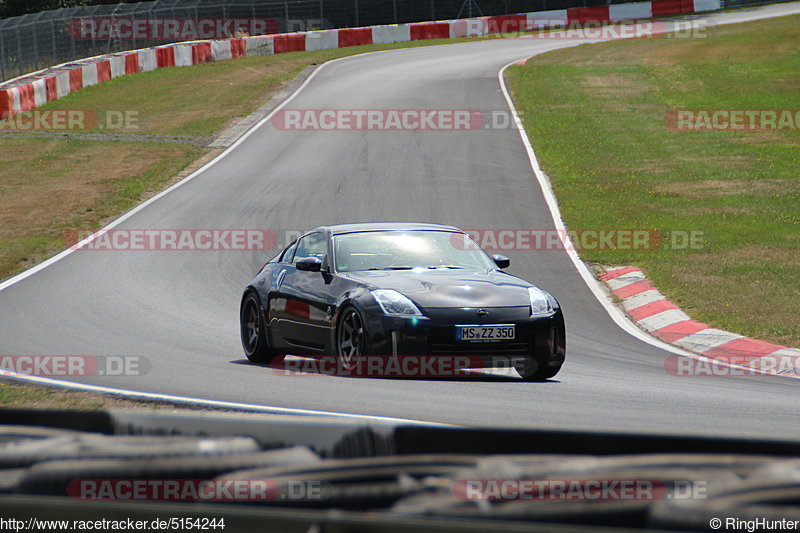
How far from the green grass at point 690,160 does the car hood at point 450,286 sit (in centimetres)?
377

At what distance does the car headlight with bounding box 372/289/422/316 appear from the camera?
353 inches

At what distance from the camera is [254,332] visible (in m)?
10.9

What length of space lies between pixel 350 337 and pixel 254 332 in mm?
1904

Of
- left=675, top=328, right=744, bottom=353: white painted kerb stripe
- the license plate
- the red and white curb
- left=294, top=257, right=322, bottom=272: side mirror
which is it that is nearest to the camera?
the license plate

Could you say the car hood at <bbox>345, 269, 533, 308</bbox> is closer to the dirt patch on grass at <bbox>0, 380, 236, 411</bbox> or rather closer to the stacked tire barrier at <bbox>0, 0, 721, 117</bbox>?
the dirt patch on grass at <bbox>0, 380, 236, 411</bbox>

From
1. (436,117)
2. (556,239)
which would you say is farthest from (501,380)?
(436,117)

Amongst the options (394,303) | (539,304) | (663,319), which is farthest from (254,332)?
(663,319)

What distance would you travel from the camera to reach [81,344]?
10836mm

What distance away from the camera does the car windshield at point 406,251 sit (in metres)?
10.2

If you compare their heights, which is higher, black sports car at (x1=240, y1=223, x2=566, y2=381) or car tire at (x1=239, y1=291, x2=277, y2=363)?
black sports car at (x1=240, y1=223, x2=566, y2=381)

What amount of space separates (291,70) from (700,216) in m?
24.6

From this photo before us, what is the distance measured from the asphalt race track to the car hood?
28.5 inches

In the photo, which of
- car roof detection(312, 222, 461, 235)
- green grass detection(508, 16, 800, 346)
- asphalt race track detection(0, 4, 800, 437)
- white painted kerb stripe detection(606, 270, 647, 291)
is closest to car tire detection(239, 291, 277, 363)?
asphalt race track detection(0, 4, 800, 437)

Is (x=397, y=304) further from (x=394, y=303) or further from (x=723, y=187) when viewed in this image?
(x=723, y=187)
